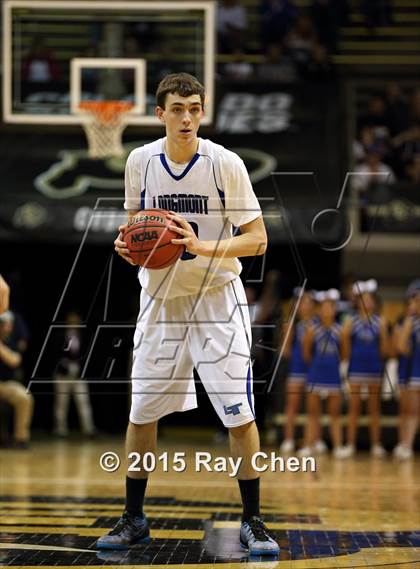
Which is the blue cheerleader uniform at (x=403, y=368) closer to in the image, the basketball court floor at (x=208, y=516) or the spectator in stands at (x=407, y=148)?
the basketball court floor at (x=208, y=516)

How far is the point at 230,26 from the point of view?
20.1 meters

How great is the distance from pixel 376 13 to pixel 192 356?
15318mm

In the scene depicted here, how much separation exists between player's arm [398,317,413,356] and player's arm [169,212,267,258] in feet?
27.1

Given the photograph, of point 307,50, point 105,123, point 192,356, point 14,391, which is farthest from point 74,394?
point 192,356

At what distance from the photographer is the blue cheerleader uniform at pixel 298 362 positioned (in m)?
14.3

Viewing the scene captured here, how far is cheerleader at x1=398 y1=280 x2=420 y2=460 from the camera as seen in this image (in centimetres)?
1407

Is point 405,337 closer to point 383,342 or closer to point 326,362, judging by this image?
point 383,342

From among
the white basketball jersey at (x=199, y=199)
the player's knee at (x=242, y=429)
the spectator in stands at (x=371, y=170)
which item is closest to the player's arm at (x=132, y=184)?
the white basketball jersey at (x=199, y=199)

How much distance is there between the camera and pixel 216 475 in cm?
1077

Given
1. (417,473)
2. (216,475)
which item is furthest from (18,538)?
(417,473)

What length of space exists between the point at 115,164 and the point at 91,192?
0.83 meters

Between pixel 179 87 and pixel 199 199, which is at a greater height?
pixel 179 87

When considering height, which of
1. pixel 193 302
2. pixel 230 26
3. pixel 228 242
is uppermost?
pixel 230 26

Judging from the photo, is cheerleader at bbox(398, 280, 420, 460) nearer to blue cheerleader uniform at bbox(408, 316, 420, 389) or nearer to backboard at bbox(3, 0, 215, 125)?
blue cheerleader uniform at bbox(408, 316, 420, 389)
